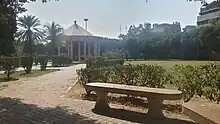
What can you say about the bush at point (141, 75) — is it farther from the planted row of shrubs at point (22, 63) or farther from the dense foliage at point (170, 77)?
the planted row of shrubs at point (22, 63)

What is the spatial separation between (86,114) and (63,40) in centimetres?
5082

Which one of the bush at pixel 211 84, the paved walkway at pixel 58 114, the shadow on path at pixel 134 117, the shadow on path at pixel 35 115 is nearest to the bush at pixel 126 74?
the paved walkway at pixel 58 114

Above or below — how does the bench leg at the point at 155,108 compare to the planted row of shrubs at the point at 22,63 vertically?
below

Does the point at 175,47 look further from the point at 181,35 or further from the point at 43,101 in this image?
the point at 43,101

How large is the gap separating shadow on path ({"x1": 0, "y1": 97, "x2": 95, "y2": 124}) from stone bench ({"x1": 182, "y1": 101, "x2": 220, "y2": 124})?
9.01ft

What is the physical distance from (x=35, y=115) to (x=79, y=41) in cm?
4789

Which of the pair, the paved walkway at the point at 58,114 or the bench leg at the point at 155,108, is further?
the bench leg at the point at 155,108

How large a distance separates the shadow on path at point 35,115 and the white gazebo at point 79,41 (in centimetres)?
4505

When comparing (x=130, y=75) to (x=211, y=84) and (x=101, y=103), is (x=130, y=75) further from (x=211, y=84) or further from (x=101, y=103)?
(x=211, y=84)

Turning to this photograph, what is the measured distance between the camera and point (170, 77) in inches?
343

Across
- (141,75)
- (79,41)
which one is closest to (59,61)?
(79,41)

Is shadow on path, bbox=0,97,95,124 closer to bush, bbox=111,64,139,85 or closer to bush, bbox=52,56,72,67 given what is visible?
bush, bbox=111,64,139,85

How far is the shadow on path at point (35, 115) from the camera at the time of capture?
6.38m

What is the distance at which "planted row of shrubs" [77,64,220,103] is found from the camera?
7279 mm
